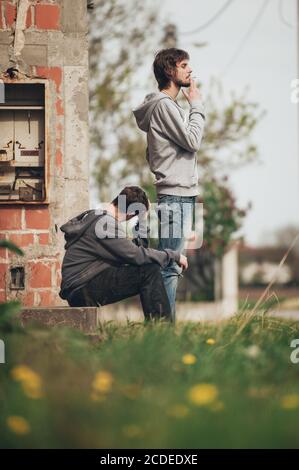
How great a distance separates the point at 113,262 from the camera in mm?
5180

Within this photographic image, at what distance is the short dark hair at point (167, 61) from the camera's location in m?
5.31

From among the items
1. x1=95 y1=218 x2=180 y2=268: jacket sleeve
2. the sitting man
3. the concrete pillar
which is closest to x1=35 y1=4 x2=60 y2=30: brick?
the sitting man

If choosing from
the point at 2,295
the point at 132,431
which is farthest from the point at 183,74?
the point at 132,431

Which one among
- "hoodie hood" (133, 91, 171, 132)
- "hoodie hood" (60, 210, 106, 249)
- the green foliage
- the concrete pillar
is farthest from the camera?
the concrete pillar

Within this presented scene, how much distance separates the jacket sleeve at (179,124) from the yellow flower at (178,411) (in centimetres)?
256

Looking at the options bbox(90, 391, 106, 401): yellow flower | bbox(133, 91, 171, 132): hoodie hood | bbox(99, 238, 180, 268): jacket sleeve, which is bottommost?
bbox(90, 391, 106, 401): yellow flower

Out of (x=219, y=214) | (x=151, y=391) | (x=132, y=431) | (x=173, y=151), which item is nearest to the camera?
(x=132, y=431)

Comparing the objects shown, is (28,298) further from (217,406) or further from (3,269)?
(217,406)

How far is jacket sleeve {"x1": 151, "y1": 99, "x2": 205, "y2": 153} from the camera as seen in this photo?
5137mm

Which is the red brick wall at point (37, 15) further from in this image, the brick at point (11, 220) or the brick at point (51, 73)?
the brick at point (11, 220)

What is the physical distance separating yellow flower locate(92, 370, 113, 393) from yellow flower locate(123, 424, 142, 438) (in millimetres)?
345

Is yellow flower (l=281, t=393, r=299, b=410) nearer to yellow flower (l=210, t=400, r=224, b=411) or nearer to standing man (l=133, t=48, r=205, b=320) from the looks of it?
yellow flower (l=210, t=400, r=224, b=411)

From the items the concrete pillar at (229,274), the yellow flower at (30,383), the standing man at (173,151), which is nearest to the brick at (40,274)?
the standing man at (173,151)

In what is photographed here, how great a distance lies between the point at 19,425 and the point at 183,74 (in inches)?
122
